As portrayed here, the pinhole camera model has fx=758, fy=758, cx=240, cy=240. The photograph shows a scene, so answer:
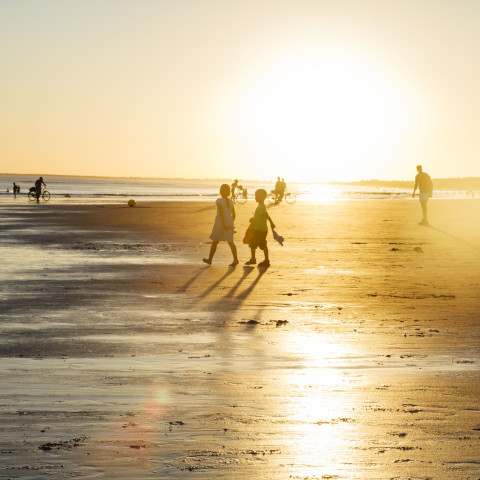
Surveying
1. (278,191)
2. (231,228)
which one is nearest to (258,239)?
(231,228)

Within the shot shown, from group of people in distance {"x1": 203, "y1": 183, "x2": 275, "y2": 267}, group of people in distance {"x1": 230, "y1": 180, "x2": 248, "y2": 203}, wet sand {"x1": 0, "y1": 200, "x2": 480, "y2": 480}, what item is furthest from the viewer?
group of people in distance {"x1": 230, "y1": 180, "x2": 248, "y2": 203}

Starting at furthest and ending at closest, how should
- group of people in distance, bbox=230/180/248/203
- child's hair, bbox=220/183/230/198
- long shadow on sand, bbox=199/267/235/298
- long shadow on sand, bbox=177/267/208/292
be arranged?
1. group of people in distance, bbox=230/180/248/203
2. child's hair, bbox=220/183/230/198
3. long shadow on sand, bbox=177/267/208/292
4. long shadow on sand, bbox=199/267/235/298

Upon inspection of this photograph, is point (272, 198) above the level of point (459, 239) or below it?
above

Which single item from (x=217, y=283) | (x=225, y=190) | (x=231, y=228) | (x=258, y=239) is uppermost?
(x=225, y=190)

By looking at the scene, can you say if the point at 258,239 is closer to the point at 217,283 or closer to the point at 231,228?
the point at 231,228

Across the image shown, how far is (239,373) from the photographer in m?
7.25

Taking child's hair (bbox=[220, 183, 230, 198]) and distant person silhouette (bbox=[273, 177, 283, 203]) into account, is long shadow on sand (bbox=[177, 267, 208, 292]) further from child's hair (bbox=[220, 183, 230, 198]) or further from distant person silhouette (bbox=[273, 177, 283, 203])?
distant person silhouette (bbox=[273, 177, 283, 203])

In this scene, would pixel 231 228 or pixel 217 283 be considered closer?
pixel 217 283

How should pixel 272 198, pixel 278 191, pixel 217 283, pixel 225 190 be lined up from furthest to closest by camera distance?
pixel 272 198 → pixel 278 191 → pixel 225 190 → pixel 217 283

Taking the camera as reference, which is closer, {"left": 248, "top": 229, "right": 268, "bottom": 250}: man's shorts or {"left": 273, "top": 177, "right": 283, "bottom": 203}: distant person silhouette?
{"left": 248, "top": 229, "right": 268, "bottom": 250}: man's shorts

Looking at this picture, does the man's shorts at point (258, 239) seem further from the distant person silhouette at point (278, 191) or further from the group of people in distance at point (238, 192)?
the distant person silhouette at point (278, 191)

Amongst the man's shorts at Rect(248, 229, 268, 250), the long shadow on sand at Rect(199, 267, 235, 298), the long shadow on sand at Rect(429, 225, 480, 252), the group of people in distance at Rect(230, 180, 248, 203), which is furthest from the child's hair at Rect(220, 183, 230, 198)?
the group of people in distance at Rect(230, 180, 248, 203)

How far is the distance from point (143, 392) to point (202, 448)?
1485 mm

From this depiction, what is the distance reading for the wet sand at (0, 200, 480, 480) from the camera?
4938 millimetres
